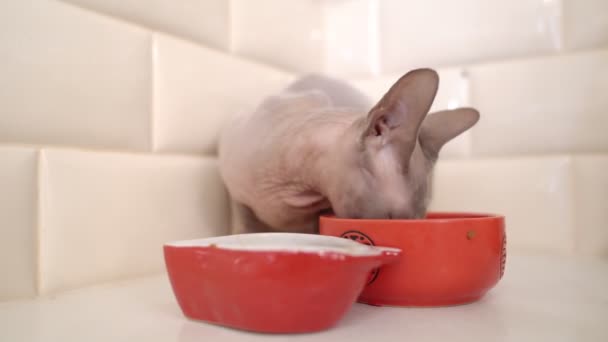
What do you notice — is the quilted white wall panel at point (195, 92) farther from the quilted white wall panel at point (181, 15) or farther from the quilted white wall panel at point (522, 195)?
the quilted white wall panel at point (522, 195)

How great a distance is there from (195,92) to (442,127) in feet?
1.67

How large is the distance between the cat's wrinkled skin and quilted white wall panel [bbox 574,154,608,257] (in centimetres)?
38

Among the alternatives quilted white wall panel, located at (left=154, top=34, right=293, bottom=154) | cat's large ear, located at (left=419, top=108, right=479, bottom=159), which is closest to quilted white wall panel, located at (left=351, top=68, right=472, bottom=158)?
cat's large ear, located at (left=419, top=108, right=479, bottom=159)

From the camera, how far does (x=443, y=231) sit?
24.8 inches

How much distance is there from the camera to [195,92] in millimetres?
1084

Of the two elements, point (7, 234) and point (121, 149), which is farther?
point (121, 149)

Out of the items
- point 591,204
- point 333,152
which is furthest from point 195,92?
point 591,204

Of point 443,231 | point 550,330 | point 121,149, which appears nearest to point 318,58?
point 121,149

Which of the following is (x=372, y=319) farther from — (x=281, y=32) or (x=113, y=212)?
(x=281, y=32)

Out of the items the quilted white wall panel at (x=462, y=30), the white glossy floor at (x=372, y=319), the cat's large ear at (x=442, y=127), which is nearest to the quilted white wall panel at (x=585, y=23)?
the quilted white wall panel at (x=462, y=30)

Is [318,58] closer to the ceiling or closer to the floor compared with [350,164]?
closer to the ceiling

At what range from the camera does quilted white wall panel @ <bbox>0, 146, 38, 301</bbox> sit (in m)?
0.75

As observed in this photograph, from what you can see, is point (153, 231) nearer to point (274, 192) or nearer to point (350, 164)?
point (274, 192)

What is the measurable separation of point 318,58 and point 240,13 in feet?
1.13
